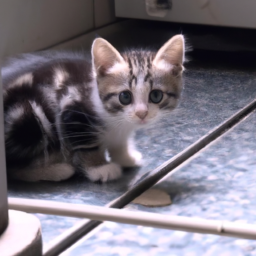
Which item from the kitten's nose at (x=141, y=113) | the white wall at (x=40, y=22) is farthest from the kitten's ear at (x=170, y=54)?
the white wall at (x=40, y=22)

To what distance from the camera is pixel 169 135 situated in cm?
140

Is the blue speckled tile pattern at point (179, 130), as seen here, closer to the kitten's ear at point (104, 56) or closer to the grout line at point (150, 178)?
the grout line at point (150, 178)

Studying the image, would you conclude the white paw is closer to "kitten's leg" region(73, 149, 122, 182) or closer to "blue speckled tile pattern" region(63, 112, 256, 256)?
"kitten's leg" region(73, 149, 122, 182)

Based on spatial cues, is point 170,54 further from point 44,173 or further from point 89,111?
point 44,173

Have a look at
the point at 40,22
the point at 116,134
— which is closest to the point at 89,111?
the point at 116,134

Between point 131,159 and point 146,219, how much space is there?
46 centimetres

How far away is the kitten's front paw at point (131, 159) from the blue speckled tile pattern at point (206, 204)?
0.11 metres

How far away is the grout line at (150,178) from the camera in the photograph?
846mm

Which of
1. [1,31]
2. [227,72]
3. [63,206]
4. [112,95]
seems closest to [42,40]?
[1,31]

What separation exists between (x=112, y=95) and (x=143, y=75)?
8 centimetres

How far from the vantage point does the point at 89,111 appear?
1221 mm

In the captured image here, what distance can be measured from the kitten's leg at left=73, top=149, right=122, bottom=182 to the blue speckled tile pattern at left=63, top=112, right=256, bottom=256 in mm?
119

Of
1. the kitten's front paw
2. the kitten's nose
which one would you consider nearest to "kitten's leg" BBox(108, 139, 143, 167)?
the kitten's front paw

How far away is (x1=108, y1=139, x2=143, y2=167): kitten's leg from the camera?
1.24m
